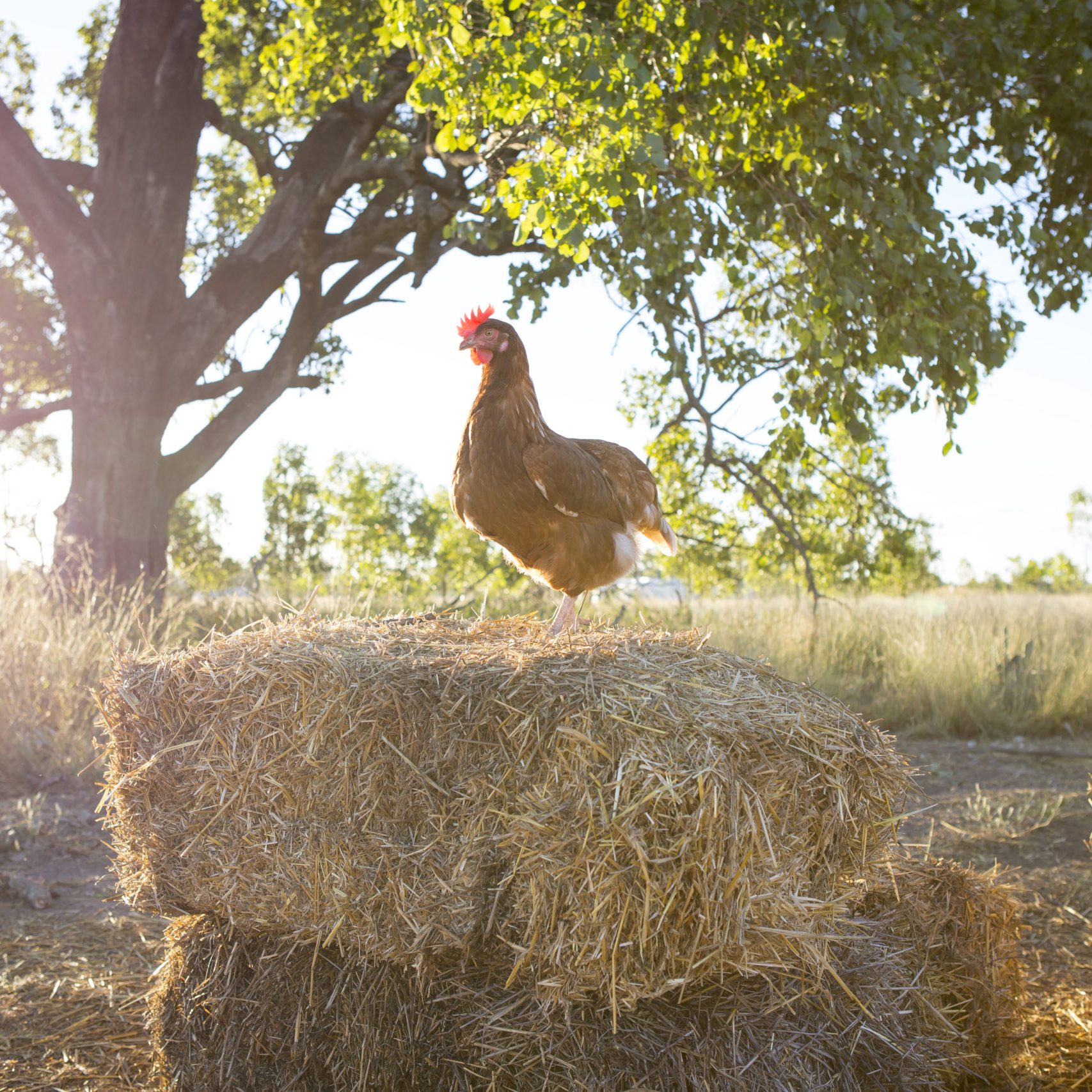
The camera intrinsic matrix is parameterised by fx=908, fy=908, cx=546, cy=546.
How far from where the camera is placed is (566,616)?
3.62 metres

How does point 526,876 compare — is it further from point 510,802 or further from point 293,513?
point 293,513

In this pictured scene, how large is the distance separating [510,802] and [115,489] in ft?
25.9

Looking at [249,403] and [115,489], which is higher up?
[249,403]

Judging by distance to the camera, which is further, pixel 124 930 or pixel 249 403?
pixel 249 403

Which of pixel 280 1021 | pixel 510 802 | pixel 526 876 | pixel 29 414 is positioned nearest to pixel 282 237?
pixel 29 414

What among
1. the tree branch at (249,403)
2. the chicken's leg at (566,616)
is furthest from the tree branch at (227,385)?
the chicken's leg at (566,616)

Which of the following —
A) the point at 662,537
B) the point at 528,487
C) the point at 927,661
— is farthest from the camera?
the point at 927,661

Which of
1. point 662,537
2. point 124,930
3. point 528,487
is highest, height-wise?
point 528,487

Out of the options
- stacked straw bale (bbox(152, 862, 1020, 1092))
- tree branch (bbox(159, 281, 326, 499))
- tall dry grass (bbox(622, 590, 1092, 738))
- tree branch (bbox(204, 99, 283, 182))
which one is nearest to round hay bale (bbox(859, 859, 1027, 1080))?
stacked straw bale (bbox(152, 862, 1020, 1092))

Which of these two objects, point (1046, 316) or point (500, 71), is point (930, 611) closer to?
point (1046, 316)

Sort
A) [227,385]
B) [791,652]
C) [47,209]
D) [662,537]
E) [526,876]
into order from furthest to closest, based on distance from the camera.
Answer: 1. [227,385]
2. [791,652]
3. [47,209]
4. [662,537]
5. [526,876]

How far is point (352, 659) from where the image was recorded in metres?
2.63

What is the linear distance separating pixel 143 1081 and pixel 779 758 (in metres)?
2.23

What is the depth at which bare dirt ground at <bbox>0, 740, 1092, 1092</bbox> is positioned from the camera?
9.53ft
